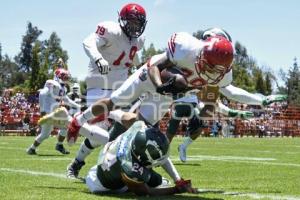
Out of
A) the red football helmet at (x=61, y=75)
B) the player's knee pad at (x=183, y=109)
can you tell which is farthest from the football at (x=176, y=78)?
the red football helmet at (x=61, y=75)

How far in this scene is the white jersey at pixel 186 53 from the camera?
16.5 ft

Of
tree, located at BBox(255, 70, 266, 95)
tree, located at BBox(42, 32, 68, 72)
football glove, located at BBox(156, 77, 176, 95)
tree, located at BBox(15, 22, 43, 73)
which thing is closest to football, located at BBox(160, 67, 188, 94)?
football glove, located at BBox(156, 77, 176, 95)

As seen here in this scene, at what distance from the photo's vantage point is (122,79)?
747cm

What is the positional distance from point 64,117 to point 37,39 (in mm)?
95209

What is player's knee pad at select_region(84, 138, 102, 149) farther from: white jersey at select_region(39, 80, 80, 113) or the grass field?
white jersey at select_region(39, 80, 80, 113)

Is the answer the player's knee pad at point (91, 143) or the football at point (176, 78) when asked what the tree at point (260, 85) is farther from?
the football at point (176, 78)

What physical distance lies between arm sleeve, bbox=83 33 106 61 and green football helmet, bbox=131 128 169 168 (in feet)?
6.91

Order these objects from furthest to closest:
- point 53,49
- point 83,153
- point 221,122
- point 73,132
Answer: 1. point 53,49
2. point 221,122
3. point 83,153
4. point 73,132

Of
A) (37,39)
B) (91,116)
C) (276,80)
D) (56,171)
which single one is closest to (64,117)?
(56,171)

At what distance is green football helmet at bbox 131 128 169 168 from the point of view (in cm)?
450

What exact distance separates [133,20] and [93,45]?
0.54 meters

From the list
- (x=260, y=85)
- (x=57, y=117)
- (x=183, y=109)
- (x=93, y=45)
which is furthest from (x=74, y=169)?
(x=260, y=85)

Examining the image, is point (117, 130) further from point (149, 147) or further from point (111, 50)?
point (149, 147)

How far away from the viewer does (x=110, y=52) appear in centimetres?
723
